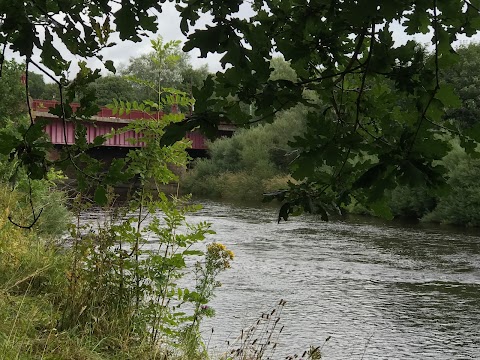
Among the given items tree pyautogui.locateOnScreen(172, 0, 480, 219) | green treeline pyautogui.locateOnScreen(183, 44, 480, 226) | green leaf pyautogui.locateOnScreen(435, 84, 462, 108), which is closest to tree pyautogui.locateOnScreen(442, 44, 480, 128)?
green treeline pyautogui.locateOnScreen(183, 44, 480, 226)

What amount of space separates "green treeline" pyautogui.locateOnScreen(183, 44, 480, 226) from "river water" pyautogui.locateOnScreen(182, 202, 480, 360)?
251 centimetres

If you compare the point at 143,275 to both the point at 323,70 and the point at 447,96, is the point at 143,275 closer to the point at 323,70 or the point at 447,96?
the point at 323,70

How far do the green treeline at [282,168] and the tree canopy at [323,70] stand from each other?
17663mm

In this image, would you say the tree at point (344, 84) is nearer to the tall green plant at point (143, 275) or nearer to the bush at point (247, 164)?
the tall green plant at point (143, 275)

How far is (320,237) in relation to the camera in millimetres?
15742

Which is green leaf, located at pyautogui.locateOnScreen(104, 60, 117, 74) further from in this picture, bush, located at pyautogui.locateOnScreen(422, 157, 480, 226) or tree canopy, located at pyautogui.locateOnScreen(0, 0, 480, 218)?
bush, located at pyautogui.locateOnScreen(422, 157, 480, 226)

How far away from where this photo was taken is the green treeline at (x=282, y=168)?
1919 cm

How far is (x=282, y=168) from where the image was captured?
30.5 metres

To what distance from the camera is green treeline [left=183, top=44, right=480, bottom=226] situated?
19188mm

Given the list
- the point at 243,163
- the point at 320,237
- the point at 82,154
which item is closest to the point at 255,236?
the point at 320,237

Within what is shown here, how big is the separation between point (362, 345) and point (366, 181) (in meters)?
6.63

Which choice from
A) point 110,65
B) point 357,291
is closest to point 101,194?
point 110,65

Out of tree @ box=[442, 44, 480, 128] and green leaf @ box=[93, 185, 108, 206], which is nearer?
green leaf @ box=[93, 185, 108, 206]

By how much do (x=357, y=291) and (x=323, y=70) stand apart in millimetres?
8687
